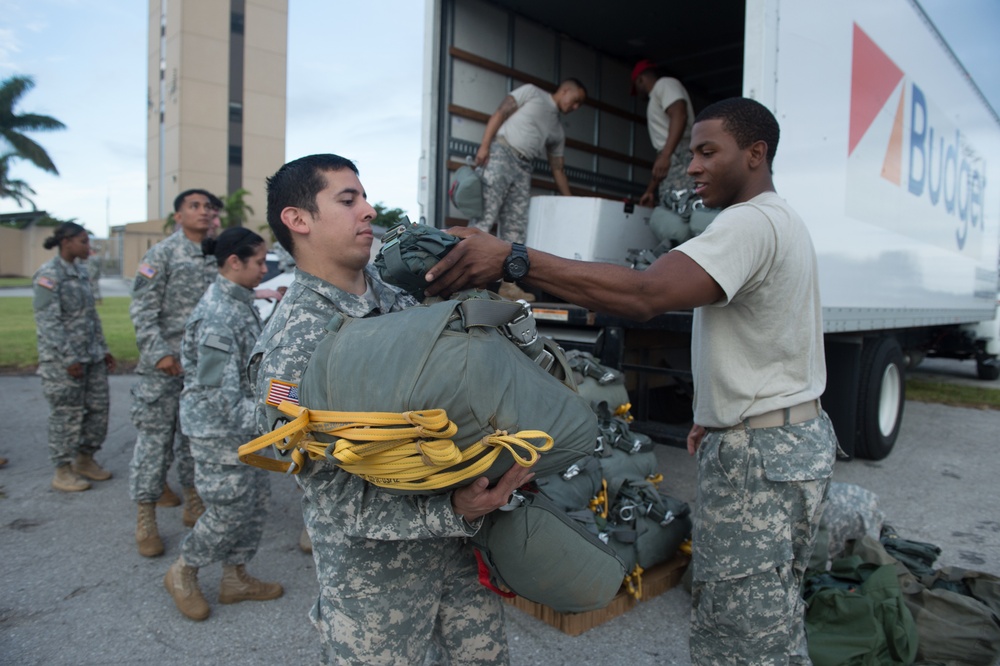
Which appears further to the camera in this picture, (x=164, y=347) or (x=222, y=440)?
(x=164, y=347)

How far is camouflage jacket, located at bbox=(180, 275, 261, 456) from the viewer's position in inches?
117

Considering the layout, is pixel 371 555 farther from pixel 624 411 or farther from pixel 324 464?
pixel 624 411

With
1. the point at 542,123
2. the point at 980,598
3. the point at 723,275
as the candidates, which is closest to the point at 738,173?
the point at 723,275

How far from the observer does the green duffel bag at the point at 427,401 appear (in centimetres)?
114

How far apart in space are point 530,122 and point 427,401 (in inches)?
165

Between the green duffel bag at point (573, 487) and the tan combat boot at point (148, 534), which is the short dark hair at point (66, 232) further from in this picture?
the green duffel bag at point (573, 487)

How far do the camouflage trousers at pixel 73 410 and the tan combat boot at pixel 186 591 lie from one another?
214 centimetres

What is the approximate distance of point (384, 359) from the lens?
3.87ft

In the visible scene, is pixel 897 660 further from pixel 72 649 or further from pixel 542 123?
pixel 542 123

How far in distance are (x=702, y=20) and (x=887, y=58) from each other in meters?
1.68

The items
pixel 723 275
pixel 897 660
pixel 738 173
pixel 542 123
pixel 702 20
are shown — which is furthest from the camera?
pixel 702 20

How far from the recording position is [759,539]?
1760 mm

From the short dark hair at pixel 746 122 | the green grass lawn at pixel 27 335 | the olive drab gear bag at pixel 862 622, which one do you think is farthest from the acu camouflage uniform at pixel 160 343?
the green grass lawn at pixel 27 335

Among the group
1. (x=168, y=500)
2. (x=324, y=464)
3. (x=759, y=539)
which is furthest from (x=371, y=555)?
(x=168, y=500)
